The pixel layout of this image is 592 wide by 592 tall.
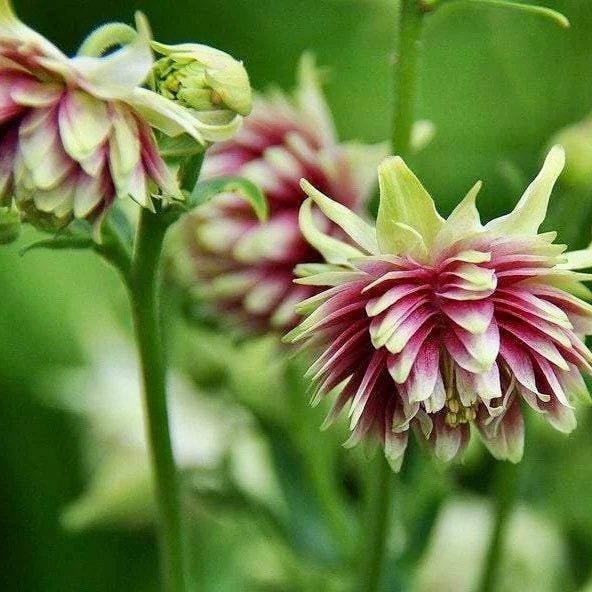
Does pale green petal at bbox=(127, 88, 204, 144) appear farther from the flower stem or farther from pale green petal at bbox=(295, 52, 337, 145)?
pale green petal at bbox=(295, 52, 337, 145)

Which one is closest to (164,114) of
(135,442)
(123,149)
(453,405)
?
(123,149)

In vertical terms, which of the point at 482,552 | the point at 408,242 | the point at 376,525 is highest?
the point at 408,242

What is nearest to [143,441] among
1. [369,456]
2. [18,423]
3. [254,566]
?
[254,566]

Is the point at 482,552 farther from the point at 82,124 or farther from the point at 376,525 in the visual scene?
the point at 82,124

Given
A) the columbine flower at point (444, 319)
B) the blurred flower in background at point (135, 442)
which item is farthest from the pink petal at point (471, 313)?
the blurred flower in background at point (135, 442)

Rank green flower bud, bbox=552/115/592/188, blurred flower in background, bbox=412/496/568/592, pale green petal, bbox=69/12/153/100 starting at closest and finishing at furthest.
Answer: pale green petal, bbox=69/12/153/100, green flower bud, bbox=552/115/592/188, blurred flower in background, bbox=412/496/568/592

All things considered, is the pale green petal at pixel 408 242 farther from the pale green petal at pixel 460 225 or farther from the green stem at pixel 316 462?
the green stem at pixel 316 462

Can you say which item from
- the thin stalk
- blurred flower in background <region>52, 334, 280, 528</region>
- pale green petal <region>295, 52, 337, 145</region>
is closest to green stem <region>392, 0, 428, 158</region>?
the thin stalk
